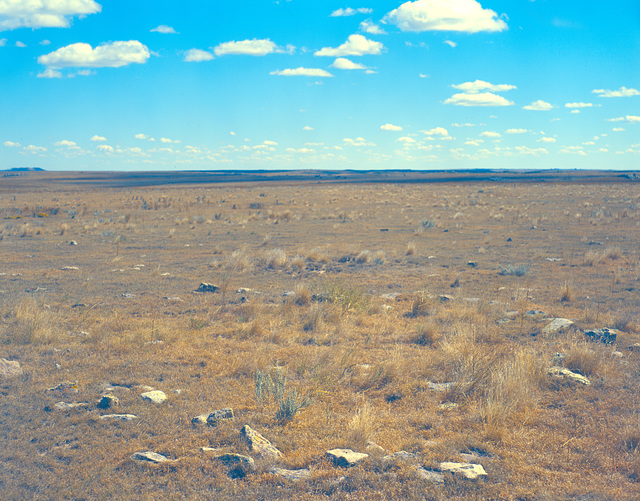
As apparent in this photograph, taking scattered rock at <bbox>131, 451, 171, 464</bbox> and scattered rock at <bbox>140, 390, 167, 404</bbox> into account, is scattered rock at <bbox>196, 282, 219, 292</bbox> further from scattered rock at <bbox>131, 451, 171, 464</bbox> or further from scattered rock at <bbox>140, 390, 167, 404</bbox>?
scattered rock at <bbox>131, 451, 171, 464</bbox>

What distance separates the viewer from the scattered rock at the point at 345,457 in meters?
4.60

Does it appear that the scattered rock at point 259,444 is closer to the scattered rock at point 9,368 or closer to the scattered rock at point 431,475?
the scattered rock at point 431,475

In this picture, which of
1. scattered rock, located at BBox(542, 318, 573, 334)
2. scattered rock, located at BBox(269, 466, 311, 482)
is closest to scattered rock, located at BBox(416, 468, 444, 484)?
scattered rock, located at BBox(269, 466, 311, 482)

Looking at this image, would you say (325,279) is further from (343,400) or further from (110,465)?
(110,465)

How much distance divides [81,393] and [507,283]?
34.5 feet

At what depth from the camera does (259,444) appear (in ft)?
16.0

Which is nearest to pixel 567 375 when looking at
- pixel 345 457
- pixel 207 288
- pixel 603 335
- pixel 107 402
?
pixel 603 335

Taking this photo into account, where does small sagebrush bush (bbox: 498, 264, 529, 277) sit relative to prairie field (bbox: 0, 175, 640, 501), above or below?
above

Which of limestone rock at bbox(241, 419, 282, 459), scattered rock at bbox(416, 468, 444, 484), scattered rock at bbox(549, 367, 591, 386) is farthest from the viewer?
scattered rock at bbox(549, 367, 591, 386)

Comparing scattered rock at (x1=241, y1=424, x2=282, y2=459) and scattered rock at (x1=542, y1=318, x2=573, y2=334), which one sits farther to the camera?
scattered rock at (x1=542, y1=318, x2=573, y2=334)

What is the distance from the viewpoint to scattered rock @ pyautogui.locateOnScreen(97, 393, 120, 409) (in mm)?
5785

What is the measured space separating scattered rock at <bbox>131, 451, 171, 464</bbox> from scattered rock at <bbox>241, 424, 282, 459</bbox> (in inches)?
30.6

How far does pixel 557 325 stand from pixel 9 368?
343 inches

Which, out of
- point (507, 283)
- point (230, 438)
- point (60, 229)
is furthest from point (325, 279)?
point (60, 229)
